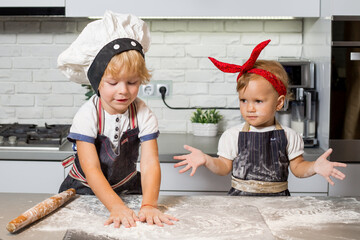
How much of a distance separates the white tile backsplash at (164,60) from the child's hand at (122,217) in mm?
1518

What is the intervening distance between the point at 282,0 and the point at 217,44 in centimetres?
49

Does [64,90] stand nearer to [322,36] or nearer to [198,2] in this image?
[198,2]

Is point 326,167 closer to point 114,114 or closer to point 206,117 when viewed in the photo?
point 114,114

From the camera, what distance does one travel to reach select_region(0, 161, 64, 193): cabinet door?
2.05 m

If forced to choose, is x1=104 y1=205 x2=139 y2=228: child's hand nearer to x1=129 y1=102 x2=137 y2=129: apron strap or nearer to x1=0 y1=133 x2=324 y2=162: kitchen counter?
x1=129 y1=102 x2=137 y2=129: apron strap

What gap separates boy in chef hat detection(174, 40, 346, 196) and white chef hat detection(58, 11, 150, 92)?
32 centimetres

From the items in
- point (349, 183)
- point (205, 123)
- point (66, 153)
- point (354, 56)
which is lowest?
point (349, 183)

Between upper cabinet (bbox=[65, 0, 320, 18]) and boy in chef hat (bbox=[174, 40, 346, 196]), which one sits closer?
boy in chef hat (bbox=[174, 40, 346, 196])

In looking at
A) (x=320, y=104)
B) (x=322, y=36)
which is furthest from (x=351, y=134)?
(x=322, y=36)

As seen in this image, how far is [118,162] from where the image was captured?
1.46 meters

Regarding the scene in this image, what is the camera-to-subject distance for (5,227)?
1.02 meters

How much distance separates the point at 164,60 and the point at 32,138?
2.73 feet

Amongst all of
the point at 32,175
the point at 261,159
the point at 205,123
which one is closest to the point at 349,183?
the point at 261,159

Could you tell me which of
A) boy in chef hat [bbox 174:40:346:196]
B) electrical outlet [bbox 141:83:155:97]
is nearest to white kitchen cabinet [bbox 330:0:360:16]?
boy in chef hat [bbox 174:40:346:196]
